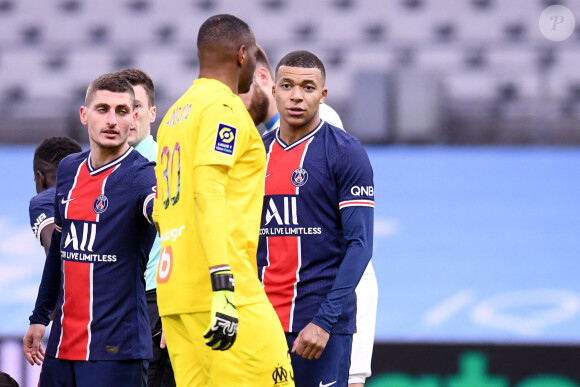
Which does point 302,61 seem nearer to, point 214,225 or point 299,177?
point 299,177

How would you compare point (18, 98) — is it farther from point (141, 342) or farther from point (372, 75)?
point (141, 342)

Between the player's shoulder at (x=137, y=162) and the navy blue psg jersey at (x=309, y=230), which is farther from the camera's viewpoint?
the player's shoulder at (x=137, y=162)

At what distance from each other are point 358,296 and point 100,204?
1.51 metres

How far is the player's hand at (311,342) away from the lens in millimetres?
3465

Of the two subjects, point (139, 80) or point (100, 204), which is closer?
point (100, 204)

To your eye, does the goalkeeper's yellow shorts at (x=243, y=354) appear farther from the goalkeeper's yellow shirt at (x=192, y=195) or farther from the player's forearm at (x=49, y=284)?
the player's forearm at (x=49, y=284)

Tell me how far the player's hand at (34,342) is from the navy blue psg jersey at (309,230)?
102 cm

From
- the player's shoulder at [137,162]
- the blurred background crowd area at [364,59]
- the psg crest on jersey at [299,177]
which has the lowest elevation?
the psg crest on jersey at [299,177]

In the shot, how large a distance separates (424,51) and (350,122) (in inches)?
103

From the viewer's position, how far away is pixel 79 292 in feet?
12.1

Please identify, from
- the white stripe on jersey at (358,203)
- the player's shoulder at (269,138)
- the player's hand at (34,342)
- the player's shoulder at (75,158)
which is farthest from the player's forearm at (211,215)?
the player's hand at (34,342)

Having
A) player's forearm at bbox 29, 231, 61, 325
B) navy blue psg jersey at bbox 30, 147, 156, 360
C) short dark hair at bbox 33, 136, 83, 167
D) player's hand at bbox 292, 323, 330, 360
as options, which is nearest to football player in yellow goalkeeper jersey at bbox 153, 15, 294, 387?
player's hand at bbox 292, 323, 330, 360

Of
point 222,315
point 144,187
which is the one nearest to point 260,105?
point 144,187

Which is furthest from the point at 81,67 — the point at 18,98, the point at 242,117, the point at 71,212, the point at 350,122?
the point at 242,117
